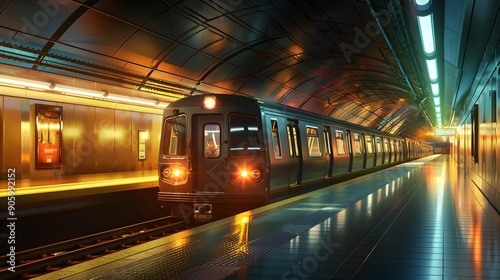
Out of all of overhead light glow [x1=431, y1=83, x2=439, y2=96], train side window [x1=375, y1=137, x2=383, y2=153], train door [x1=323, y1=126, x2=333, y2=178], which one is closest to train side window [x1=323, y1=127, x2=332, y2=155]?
train door [x1=323, y1=126, x2=333, y2=178]

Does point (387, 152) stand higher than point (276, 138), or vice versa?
point (276, 138)

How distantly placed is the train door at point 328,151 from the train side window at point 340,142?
78cm

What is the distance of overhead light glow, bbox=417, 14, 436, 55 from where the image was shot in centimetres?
789

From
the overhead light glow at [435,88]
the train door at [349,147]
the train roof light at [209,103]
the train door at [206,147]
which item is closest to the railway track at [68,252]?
the train door at [206,147]

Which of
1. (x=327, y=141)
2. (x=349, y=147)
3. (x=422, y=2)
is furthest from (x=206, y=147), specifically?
(x=349, y=147)

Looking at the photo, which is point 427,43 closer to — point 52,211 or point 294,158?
point 294,158

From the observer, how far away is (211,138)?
10578mm

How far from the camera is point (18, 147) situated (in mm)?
14953

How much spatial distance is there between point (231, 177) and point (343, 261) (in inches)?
190

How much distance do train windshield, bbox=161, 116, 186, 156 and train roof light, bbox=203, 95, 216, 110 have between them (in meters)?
0.54

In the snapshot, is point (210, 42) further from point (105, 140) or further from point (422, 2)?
point (422, 2)

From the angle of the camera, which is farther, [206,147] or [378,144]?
[378,144]

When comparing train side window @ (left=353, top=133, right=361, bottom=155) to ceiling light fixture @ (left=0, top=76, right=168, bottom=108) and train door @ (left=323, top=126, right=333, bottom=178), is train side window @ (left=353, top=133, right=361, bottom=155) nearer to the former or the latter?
train door @ (left=323, top=126, right=333, bottom=178)

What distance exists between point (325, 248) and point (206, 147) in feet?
15.6
